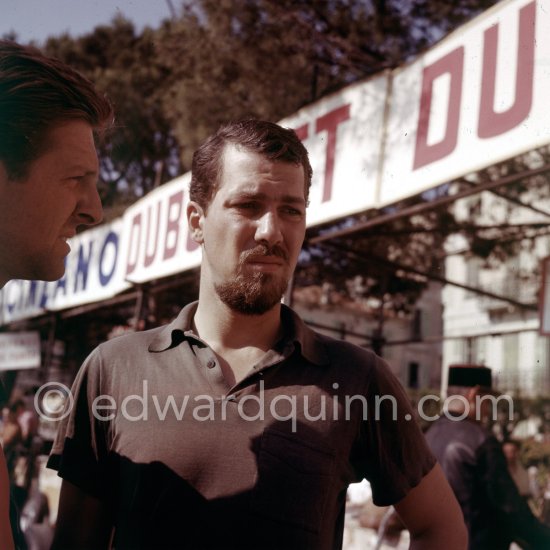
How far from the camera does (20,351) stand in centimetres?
423

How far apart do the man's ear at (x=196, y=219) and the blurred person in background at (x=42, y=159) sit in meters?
0.30

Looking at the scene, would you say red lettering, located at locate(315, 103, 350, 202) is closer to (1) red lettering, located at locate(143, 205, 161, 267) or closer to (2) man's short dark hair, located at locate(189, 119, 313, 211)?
(1) red lettering, located at locate(143, 205, 161, 267)

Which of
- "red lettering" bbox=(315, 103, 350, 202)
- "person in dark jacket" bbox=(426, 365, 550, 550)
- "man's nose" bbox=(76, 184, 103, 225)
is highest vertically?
"red lettering" bbox=(315, 103, 350, 202)

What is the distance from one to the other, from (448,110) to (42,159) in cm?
188

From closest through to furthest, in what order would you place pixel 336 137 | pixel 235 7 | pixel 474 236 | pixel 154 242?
pixel 336 137 < pixel 154 242 < pixel 235 7 < pixel 474 236

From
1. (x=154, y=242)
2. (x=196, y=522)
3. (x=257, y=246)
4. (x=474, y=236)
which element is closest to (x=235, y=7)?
(x=154, y=242)

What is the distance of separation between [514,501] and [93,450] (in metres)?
2.35

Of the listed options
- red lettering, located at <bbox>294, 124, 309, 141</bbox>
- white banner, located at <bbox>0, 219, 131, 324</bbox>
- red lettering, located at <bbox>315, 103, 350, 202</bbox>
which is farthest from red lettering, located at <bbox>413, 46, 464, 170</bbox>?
white banner, located at <bbox>0, 219, 131, 324</bbox>

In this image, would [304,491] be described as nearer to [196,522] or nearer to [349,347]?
[196,522]

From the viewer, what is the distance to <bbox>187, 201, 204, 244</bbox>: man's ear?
63.3 inches

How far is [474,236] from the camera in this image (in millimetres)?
6926

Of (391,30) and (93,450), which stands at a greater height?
(391,30)

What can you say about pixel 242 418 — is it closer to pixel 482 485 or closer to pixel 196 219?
pixel 196 219

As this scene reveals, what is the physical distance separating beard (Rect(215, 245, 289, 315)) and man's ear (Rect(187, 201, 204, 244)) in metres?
0.16
